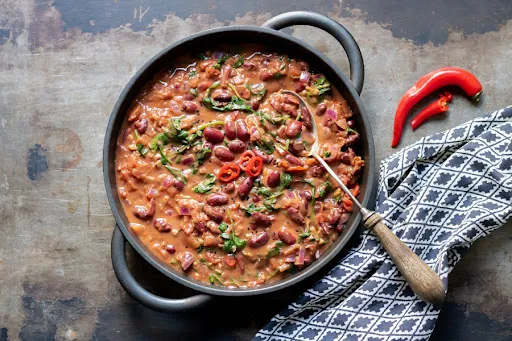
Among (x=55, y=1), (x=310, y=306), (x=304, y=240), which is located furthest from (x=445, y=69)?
(x=55, y=1)

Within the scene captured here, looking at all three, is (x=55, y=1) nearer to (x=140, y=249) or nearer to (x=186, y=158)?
(x=186, y=158)

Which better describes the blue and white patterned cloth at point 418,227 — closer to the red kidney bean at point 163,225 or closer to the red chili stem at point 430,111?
the red chili stem at point 430,111

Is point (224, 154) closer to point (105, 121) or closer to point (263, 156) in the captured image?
point (263, 156)

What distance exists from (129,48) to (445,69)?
92.1 inches

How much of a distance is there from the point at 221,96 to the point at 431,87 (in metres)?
1.54

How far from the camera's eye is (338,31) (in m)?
4.07

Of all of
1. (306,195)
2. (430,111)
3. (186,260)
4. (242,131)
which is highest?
(430,111)

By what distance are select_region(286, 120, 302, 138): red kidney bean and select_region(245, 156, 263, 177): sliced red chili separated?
9.9 inches

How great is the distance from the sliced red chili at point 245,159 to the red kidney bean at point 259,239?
0.44 m

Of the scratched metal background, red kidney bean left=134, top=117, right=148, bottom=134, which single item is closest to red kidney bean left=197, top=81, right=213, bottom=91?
red kidney bean left=134, top=117, right=148, bottom=134

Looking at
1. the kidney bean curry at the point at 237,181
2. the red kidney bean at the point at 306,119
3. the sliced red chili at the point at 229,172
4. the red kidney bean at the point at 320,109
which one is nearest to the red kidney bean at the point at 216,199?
the kidney bean curry at the point at 237,181

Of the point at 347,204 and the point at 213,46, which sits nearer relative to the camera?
the point at 347,204

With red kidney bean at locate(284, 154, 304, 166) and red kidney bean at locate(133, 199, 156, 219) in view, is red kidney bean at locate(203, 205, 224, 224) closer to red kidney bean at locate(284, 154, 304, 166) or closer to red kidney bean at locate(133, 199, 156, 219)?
red kidney bean at locate(133, 199, 156, 219)

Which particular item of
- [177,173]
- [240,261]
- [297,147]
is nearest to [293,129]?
[297,147]
